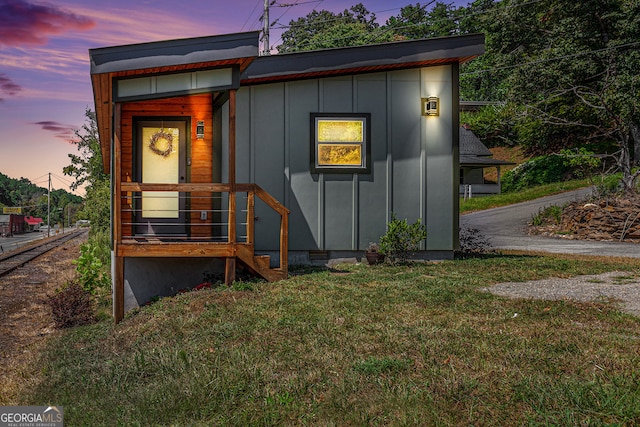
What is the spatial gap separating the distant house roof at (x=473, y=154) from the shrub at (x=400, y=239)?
80.7ft

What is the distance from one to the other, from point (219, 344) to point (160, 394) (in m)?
1.25

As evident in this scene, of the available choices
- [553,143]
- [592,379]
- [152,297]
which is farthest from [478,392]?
[553,143]

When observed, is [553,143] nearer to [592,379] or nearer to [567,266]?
[567,266]

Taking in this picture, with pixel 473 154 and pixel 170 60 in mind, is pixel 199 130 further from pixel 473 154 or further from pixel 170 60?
pixel 473 154

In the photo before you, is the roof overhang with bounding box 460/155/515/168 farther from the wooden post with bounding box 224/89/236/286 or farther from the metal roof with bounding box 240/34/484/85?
the wooden post with bounding box 224/89/236/286

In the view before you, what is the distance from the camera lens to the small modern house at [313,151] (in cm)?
1048

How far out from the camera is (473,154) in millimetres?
35719

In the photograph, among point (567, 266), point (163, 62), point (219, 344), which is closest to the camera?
point (219, 344)

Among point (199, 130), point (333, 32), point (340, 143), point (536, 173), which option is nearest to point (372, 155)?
point (340, 143)

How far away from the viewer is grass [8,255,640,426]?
3.74 m

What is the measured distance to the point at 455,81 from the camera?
1123 centimetres

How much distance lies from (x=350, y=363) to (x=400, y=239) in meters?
6.01

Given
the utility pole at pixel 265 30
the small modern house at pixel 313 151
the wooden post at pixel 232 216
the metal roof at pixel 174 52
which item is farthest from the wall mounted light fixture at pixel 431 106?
the utility pole at pixel 265 30

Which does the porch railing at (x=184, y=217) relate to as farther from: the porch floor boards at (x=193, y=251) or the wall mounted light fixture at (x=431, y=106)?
the wall mounted light fixture at (x=431, y=106)
